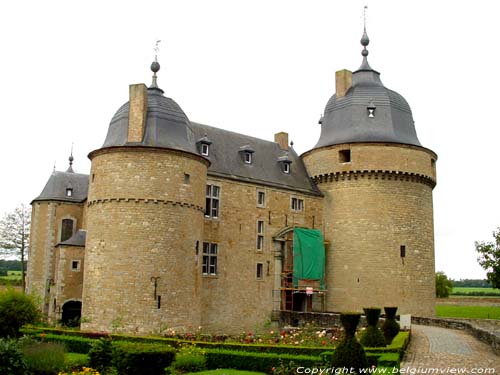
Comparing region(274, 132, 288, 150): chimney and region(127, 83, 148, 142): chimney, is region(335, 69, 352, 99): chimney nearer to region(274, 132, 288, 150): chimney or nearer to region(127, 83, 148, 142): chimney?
region(274, 132, 288, 150): chimney

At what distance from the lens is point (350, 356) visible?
38.5 ft

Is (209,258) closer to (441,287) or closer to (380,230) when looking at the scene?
(380,230)

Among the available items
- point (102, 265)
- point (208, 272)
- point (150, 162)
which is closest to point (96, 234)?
point (102, 265)

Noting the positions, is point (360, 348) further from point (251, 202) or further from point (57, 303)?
point (57, 303)

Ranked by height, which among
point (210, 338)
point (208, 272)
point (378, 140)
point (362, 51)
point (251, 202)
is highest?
point (362, 51)

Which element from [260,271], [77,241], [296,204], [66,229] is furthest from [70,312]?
[296,204]

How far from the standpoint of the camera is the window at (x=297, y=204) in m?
32.2

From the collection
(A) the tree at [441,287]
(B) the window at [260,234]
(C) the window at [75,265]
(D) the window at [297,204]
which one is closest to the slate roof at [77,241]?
(C) the window at [75,265]

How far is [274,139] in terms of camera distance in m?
A: 36.3

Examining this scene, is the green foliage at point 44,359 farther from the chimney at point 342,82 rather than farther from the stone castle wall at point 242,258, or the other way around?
the chimney at point 342,82

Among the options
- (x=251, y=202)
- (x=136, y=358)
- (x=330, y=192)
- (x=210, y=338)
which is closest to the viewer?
(x=136, y=358)

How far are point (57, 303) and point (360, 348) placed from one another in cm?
2066

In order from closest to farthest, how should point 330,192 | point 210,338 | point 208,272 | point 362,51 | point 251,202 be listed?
point 210,338, point 208,272, point 251,202, point 330,192, point 362,51

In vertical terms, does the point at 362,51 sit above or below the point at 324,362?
above
